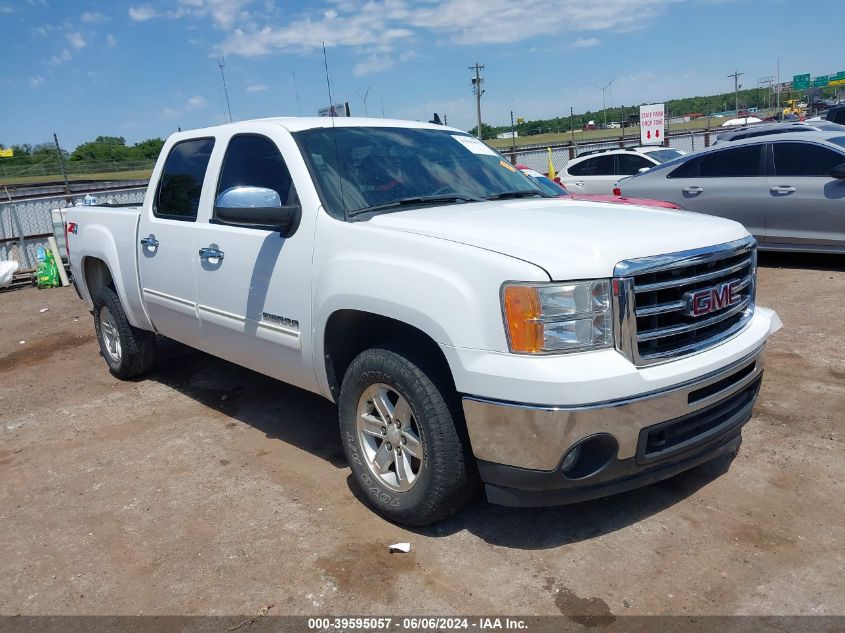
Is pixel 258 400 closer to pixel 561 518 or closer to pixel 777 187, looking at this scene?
pixel 561 518

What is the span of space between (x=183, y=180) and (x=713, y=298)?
353cm

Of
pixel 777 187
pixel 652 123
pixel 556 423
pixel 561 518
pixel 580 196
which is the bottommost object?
pixel 561 518

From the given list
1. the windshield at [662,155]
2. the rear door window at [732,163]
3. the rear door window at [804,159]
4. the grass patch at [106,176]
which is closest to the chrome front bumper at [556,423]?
the rear door window at [804,159]

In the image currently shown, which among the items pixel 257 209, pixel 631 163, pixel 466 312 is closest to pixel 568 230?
pixel 466 312

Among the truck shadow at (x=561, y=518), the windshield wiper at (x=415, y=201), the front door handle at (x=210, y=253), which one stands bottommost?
the truck shadow at (x=561, y=518)

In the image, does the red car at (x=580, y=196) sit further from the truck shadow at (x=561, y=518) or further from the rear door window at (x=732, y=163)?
the rear door window at (x=732, y=163)

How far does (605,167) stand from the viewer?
13.7 metres

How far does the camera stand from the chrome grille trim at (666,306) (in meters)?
2.86

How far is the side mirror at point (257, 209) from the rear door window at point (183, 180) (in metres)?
1.12

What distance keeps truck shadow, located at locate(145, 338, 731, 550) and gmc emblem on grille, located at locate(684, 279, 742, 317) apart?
40.0 inches

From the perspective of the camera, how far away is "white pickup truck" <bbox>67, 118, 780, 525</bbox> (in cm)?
283

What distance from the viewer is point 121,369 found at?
6117 mm

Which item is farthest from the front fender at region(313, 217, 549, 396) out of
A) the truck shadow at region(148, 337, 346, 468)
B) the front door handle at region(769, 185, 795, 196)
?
the front door handle at region(769, 185, 795, 196)

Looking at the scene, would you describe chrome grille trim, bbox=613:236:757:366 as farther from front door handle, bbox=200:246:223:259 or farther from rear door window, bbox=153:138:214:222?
rear door window, bbox=153:138:214:222
